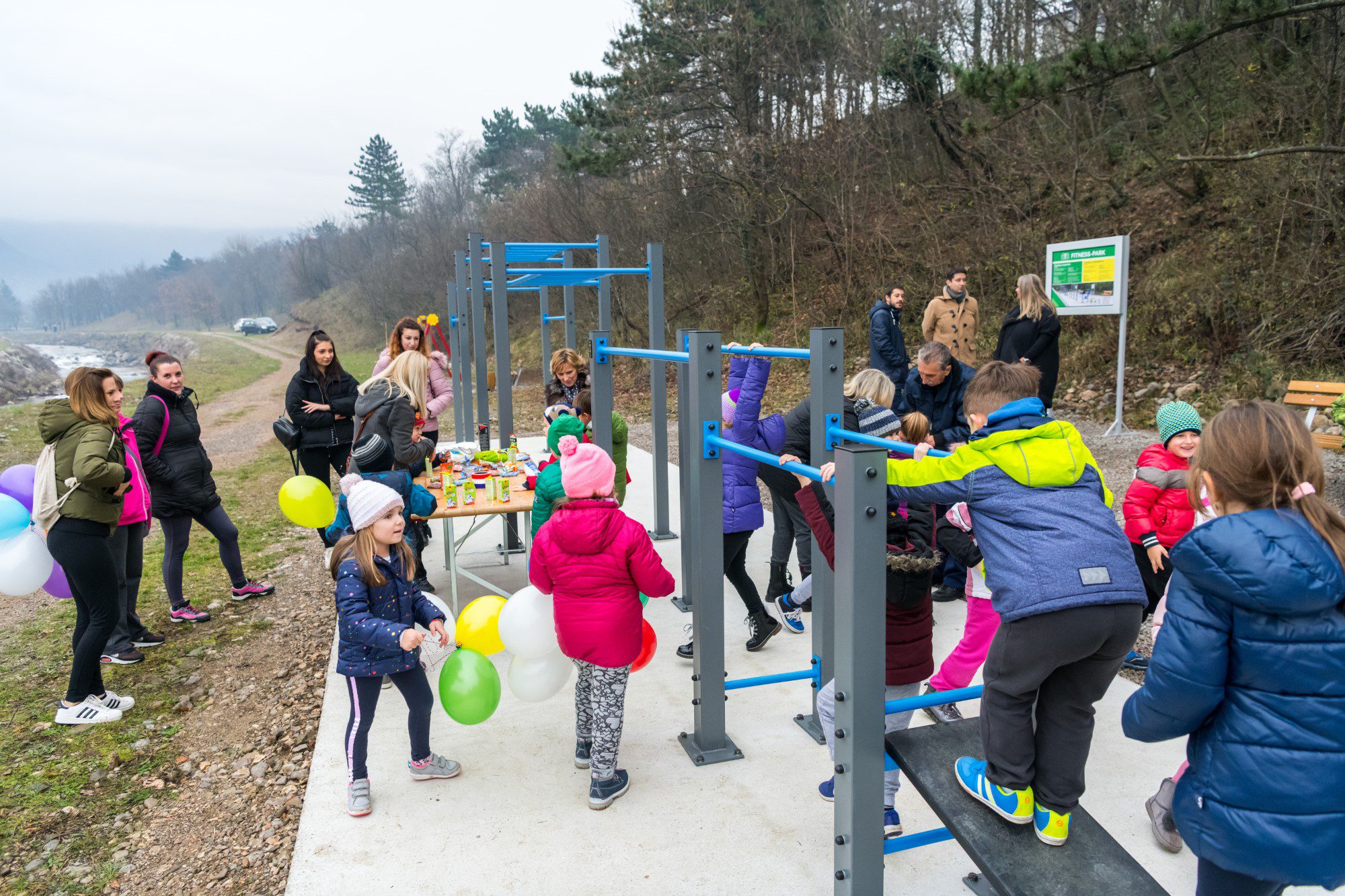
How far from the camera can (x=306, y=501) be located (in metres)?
4.42

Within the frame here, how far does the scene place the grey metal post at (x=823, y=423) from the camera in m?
2.94

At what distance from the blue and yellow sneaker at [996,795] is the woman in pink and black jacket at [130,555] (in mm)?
3665

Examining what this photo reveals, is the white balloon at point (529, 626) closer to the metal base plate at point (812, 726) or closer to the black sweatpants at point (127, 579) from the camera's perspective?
the metal base plate at point (812, 726)

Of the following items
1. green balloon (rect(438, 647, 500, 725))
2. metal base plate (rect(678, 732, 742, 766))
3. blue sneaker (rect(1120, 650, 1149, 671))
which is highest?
green balloon (rect(438, 647, 500, 725))

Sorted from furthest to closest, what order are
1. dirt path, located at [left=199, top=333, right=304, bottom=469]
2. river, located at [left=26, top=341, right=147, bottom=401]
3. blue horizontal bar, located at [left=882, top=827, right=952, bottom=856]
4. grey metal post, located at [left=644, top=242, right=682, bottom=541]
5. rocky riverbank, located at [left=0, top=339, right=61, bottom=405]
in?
river, located at [left=26, top=341, right=147, bottom=401]
rocky riverbank, located at [left=0, top=339, right=61, bottom=405]
dirt path, located at [left=199, top=333, right=304, bottom=469]
grey metal post, located at [left=644, top=242, right=682, bottom=541]
blue horizontal bar, located at [left=882, top=827, right=952, bottom=856]

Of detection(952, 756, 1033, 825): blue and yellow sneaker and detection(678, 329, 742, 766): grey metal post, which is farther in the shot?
detection(678, 329, 742, 766): grey metal post

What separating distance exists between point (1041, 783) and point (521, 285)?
5863 millimetres

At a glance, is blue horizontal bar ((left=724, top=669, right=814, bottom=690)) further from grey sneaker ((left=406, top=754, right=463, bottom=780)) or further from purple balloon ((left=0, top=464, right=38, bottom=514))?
purple balloon ((left=0, top=464, right=38, bottom=514))

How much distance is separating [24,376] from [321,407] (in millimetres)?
33038

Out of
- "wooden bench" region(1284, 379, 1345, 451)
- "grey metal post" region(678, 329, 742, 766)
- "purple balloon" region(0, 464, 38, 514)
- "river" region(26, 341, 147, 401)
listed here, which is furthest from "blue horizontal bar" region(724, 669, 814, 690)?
"river" region(26, 341, 147, 401)

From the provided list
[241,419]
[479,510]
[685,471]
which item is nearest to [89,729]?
[479,510]

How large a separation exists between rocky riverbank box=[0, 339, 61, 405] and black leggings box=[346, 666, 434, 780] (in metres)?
28.9

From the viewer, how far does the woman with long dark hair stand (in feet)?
18.1

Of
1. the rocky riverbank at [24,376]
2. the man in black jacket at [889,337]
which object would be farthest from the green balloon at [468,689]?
the rocky riverbank at [24,376]
